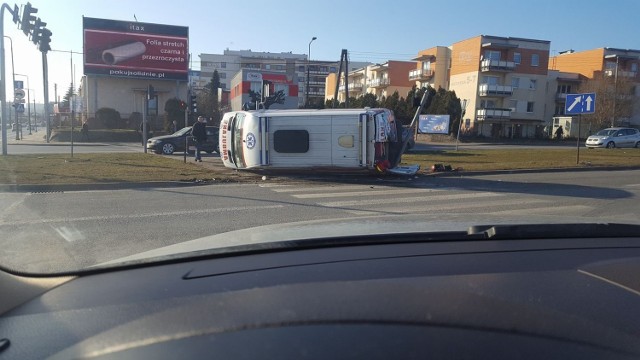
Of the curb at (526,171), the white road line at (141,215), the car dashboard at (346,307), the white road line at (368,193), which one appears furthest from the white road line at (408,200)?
the car dashboard at (346,307)

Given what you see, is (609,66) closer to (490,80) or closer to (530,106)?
(530,106)

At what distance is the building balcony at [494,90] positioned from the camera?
6169 cm

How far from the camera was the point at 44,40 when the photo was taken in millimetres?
22219

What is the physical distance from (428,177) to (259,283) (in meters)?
14.1

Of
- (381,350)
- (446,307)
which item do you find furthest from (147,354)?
(446,307)

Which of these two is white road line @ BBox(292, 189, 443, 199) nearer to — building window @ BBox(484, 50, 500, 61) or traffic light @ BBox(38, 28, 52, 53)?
traffic light @ BBox(38, 28, 52, 53)

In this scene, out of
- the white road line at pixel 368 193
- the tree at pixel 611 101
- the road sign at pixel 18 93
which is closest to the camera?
the white road line at pixel 368 193

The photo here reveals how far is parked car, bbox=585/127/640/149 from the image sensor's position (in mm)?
34688

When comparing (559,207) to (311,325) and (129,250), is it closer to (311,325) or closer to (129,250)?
(129,250)

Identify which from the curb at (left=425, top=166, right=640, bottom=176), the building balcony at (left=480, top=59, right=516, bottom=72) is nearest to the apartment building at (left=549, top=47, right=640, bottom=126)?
the building balcony at (left=480, top=59, right=516, bottom=72)

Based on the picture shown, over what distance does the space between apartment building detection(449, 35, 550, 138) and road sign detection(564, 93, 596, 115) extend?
145 ft

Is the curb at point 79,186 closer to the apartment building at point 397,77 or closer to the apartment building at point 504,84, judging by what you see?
the apartment building at point 504,84

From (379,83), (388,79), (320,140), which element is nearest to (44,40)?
(320,140)

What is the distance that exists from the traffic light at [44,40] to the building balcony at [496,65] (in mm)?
51854
